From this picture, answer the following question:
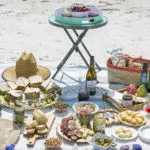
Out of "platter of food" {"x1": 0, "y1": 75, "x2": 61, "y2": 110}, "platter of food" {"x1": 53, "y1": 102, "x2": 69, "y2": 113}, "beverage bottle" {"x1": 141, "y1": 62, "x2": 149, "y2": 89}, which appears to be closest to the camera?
"platter of food" {"x1": 53, "y1": 102, "x2": 69, "y2": 113}

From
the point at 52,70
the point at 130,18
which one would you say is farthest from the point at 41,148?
the point at 130,18

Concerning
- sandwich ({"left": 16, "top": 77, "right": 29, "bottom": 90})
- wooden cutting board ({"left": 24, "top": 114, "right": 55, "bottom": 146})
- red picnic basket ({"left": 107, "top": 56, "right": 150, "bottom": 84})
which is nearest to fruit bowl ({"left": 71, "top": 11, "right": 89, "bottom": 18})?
red picnic basket ({"left": 107, "top": 56, "right": 150, "bottom": 84})

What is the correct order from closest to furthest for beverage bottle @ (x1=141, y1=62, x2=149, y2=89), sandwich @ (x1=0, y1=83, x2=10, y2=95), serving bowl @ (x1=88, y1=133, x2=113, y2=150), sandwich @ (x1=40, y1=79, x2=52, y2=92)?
serving bowl @ (x1=88, y1=133, x2=113, y2=150), sandwich @ (x1=0, y1=83, x2=10, y2=95), sandwich @ (x1=40, y1=79, x2=52, y2=92), beverage bottle @ (x1=141, y1=62, x2=149, y2=89)

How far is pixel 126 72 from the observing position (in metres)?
4.99

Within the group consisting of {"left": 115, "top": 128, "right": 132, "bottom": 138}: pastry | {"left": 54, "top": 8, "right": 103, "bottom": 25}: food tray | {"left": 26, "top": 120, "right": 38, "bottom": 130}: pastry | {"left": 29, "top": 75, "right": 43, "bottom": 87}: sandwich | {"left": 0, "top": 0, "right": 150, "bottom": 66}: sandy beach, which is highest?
{"left": 54, "top": 8, "right": 103, "bottom": 25}: food tray

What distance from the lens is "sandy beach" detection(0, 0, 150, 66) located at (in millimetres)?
7285

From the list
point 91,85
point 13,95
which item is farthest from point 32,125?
point 91,85

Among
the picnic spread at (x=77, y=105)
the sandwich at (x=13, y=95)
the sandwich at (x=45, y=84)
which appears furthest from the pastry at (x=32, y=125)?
the sandwich at (x=45, y=84)

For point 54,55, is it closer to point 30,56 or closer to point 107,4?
point 30,56

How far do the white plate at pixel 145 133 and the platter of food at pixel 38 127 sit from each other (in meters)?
0.81

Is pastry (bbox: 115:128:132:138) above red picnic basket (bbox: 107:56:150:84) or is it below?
below

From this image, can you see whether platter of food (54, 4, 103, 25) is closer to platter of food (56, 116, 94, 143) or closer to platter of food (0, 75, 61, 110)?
platter of food (0, 75, 61, 110)

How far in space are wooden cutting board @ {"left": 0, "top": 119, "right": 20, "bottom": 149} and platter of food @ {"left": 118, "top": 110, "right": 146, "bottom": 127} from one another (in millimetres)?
970

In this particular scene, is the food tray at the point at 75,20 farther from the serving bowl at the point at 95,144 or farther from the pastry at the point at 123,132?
the serving bowl at the point at 95,144
